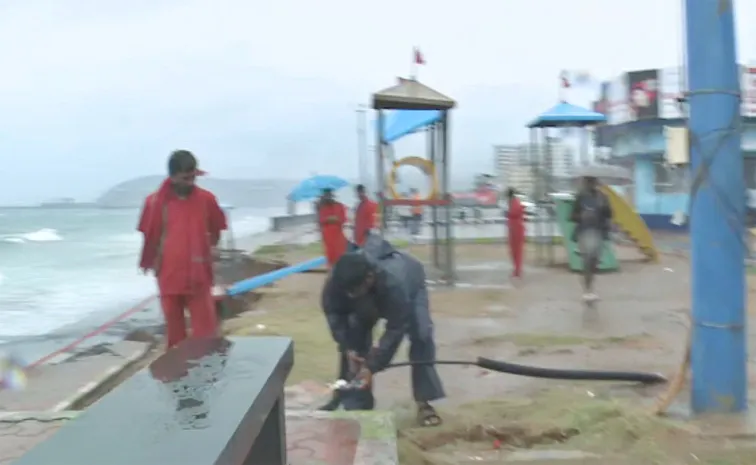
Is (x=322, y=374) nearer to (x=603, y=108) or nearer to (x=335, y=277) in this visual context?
(x=335, y=277)

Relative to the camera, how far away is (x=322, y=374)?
675 cm

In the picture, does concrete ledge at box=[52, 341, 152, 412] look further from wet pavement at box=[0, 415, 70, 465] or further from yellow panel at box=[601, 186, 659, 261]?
yellow panel at box=[601, 186, 659, 261]

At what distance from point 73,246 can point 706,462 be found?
148ft

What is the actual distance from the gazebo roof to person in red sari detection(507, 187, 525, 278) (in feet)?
7.95

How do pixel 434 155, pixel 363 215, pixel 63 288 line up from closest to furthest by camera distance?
1. pixel 363 215
2. pixel 434 155
3. pixel 63 288

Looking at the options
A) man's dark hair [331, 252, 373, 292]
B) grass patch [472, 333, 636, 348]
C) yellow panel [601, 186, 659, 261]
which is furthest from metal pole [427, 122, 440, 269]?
man's dark hair [331, 252, 373, 292]

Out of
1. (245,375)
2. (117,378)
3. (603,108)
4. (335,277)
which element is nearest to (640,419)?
(335,277)

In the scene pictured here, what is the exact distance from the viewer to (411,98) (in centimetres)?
1132

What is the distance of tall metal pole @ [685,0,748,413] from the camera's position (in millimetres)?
4914

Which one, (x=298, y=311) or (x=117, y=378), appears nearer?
(x=117, y=378)

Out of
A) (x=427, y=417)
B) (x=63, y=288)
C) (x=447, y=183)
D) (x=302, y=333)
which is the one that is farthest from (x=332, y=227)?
(x=63, y=288)

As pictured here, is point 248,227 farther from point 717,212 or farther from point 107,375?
point 717,212

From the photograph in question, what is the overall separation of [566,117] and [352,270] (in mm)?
11449

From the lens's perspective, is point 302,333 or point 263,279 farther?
point 263,279
